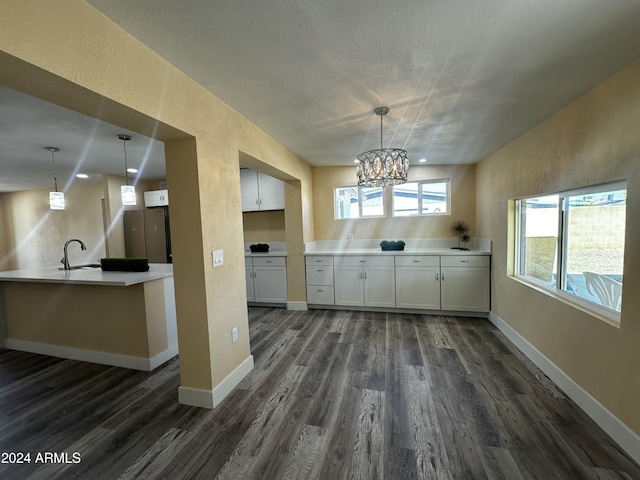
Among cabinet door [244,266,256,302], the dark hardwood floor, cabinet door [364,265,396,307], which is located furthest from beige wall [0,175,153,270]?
cabinet door [364,265,396,307]

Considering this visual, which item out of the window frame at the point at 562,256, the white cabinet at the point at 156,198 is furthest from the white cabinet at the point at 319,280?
the white cabinet at the point at 156,198

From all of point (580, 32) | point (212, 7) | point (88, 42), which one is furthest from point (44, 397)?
point (580, 32)

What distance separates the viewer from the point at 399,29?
1.35 m

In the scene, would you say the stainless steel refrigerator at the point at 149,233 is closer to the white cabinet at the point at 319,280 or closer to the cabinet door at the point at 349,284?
the white cabinet at the point at 319,280

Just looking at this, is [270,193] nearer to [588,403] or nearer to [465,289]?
[465,289]

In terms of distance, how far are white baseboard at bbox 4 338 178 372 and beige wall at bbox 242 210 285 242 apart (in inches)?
97.1

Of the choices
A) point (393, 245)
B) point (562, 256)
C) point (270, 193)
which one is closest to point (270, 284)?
point (270, 193)

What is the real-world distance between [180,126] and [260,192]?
293 centimetres

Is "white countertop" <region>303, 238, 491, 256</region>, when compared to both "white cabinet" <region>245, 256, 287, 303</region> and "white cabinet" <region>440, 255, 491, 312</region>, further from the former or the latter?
"white cabinet" <region>245, 256, 287, 303</region>

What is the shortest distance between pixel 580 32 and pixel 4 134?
4519mm

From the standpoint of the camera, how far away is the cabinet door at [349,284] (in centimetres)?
421

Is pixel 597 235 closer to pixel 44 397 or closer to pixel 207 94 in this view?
pixel 207 94

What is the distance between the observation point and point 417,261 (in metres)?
3.98

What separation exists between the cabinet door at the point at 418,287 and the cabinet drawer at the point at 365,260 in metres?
0.18
